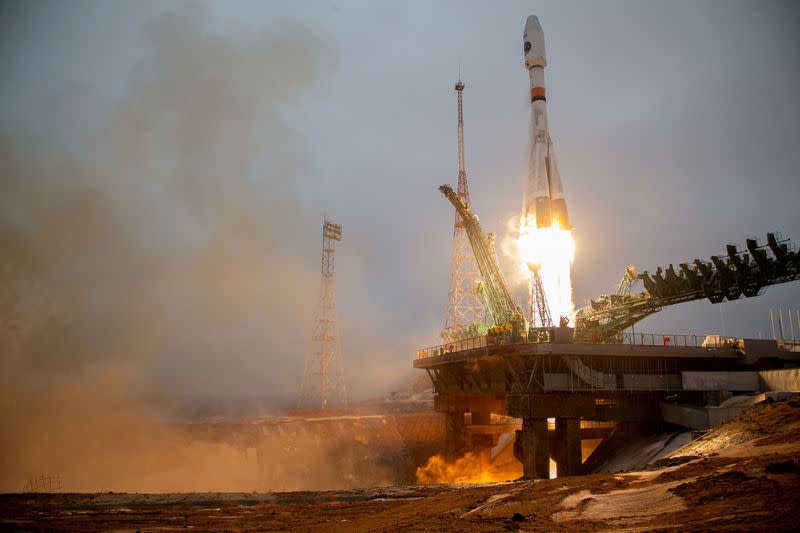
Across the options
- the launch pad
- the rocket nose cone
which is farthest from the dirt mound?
the rocket nose cone

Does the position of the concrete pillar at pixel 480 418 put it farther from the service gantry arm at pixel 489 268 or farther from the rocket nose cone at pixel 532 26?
the rocket nose cone at pixel 532 26

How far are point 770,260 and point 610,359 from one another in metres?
12.5

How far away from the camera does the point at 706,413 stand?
108 feet

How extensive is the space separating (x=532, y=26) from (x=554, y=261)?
2552 centimetres

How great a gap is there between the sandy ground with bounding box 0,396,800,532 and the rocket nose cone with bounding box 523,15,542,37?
46268 mm

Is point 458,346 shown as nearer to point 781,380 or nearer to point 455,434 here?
point 455,434

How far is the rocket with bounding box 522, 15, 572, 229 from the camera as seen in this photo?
5019 cm

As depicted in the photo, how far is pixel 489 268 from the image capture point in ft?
Result: 169

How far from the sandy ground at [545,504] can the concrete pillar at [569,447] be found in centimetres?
1827

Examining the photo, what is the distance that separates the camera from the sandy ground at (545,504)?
1077cm

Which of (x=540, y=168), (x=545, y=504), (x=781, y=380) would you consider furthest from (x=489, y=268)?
(x=545, y=504)

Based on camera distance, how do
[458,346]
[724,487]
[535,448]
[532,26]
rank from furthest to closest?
[532,26] → [458,346] → [535,448] → [724,487]

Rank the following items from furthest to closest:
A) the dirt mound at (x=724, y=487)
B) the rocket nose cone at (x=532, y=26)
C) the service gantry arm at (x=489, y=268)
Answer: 1. the rocket nose cone at (x=532, y=26)
2. the service gantry arm at (x=489, y=268)
3. the dirt mound at (x=724, y=487)

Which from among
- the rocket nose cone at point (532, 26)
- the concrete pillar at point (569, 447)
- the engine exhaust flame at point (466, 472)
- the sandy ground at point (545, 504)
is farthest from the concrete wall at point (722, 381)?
the rocket nose cone at point (532, 26)
